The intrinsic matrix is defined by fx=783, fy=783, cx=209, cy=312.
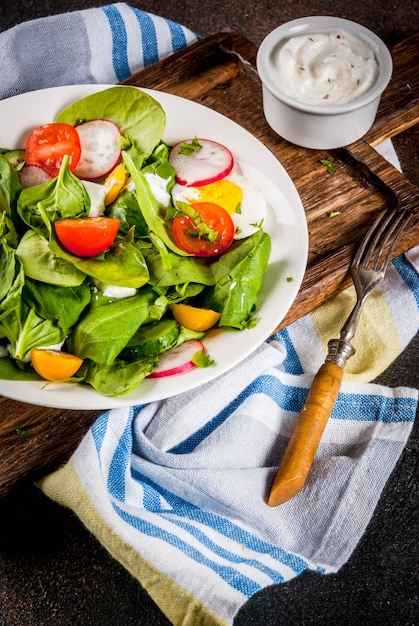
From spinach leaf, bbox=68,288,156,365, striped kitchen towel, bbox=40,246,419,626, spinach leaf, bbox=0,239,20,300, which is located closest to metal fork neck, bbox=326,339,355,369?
striped kitchen towel, bbox=40,246,419,626

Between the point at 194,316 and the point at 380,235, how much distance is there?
0.51 metres

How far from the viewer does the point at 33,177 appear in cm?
163

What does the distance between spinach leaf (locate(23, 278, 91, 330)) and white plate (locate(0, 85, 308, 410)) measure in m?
0.13

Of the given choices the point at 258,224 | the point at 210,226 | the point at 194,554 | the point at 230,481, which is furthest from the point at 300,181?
the point at 194,554

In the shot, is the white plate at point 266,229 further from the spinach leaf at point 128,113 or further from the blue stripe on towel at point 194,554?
the blue stripe on towel at point 194,554

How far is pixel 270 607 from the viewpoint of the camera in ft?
5.23

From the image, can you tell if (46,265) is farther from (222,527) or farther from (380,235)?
(380,235)

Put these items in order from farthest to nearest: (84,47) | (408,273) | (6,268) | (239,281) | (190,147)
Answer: (84,47) < (408,273) < (190,147) < (239,281) < (6,268)

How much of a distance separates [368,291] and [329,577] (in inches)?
24.0

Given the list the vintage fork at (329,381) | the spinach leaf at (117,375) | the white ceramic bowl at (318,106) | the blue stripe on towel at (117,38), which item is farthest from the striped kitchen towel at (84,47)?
the spinach leaf at (117,375)

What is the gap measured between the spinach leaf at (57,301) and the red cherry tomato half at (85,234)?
7cm

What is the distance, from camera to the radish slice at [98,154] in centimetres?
170

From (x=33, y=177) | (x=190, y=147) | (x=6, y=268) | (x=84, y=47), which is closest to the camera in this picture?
(x=6, y=268)

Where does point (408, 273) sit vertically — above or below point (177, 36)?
below
